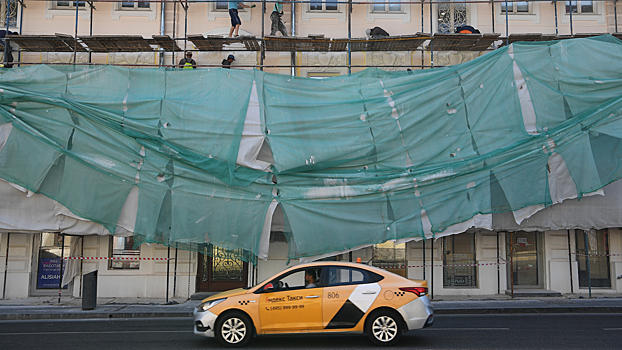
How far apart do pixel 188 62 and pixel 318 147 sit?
16.6 feet

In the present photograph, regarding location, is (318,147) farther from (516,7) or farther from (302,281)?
(516,7)

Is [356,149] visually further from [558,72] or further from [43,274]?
[43,274]

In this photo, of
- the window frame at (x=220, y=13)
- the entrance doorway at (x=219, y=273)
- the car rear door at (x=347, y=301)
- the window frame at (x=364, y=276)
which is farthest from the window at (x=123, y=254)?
the car rear door at (x=347, y=301)

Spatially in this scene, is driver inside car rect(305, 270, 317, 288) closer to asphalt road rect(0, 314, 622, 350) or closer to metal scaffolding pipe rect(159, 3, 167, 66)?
asphalt road rect(0, 314, 622, 350)

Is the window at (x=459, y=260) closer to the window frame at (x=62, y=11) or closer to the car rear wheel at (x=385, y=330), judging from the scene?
the car rear wheel at (x=385, y=330)

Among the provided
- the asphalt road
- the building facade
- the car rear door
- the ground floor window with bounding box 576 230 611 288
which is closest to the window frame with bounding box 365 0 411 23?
the building facade

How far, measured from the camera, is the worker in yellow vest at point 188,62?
48.5 ft

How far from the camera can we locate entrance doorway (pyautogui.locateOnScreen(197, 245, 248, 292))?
14852mm

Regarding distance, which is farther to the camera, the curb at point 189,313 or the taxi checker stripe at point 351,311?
the curb at point 189,313

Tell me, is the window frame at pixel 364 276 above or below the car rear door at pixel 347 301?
above

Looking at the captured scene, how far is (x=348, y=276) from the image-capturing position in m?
8.36

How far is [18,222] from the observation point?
12977 millimetres

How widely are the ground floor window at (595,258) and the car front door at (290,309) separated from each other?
416 inches

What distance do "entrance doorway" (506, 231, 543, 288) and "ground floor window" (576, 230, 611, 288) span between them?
1.20 meters
